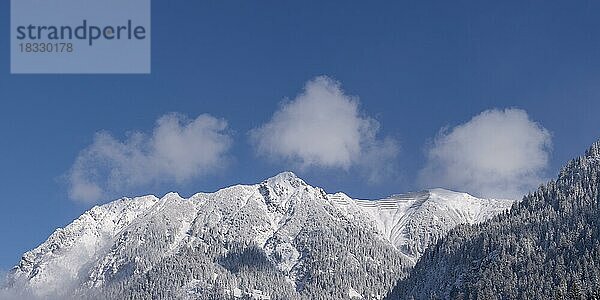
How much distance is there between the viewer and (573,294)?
557 ft

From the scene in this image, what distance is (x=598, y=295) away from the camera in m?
195

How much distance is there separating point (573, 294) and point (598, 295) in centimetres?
2851

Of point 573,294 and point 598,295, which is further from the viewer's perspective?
point 598,295
